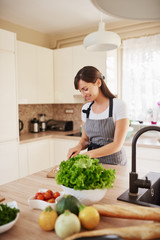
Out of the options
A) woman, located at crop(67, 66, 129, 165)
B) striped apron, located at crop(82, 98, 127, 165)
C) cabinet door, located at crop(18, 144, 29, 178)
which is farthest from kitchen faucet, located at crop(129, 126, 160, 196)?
cabinet door, located at crop(18, 144, 29, 178)

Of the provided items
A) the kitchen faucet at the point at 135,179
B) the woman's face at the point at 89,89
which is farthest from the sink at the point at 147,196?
the woman's face at the point at 89,89

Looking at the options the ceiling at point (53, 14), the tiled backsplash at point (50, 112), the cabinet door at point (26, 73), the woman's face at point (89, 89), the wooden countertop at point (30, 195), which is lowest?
the wooden countertop at point (30, 195)

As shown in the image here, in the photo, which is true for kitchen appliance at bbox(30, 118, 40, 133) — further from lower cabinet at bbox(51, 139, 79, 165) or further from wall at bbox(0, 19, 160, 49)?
wall at bbox(0, 19, 160, 49)

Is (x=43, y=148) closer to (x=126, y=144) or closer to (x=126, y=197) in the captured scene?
(x=126, y=144)

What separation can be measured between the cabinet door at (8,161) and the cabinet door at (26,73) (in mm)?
700

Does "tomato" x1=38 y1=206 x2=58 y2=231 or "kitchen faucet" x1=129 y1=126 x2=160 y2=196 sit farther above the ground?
"kitchen faucet" x1=129 y1=126 x2=160 y2=196

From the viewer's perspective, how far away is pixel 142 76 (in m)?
3.39

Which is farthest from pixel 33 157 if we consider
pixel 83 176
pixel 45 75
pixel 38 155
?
pixel 83 176

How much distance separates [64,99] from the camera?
3703mm

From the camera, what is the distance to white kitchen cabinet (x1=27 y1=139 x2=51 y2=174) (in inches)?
125

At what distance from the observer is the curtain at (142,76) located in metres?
3.27

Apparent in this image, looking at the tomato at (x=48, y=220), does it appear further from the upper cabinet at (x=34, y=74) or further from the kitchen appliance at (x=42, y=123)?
the kitchen appliance at (x=42, y=123)

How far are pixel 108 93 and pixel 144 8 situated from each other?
123 cm

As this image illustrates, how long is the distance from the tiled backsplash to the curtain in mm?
910
